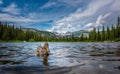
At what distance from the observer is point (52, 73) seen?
20.4 metres

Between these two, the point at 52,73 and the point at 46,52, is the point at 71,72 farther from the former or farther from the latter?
the point at 46,52

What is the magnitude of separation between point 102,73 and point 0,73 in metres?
9.83

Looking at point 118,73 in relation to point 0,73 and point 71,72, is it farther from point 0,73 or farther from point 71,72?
point 0,73

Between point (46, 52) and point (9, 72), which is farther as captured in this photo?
point (46, 52)

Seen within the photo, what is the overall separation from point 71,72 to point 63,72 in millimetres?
809

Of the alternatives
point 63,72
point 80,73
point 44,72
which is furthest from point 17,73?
point 80,73

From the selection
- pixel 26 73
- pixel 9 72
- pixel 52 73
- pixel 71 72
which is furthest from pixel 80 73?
pixel 9 72

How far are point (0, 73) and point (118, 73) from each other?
37.1 ft

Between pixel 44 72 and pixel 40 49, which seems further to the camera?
pixel 40 49

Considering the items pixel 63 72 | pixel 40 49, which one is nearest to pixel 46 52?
pixel 40 49

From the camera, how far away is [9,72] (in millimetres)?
20719

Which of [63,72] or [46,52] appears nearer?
[63,72]

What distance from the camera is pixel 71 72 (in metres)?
20.8

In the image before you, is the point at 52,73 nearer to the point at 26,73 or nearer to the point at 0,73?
the point at 26,73
